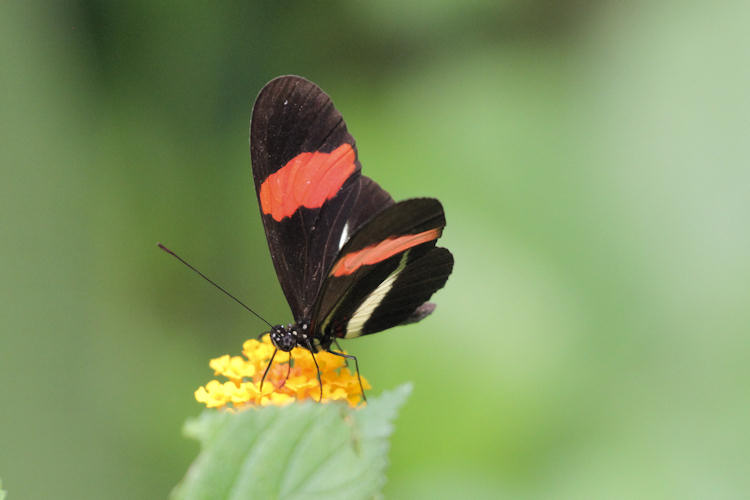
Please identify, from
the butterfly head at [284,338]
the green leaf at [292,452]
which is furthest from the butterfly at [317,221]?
the green leaf at [292,452]

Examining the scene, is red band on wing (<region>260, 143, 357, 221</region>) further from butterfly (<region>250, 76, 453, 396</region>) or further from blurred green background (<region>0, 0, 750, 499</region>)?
blurred green background (<region>0, 0, 750, 499</region>)

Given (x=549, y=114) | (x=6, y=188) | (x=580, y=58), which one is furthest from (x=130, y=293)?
(x=580, y=58)

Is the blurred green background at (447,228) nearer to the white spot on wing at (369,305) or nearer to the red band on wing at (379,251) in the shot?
the white spot on wing at (369,305)

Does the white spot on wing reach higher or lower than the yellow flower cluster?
higher

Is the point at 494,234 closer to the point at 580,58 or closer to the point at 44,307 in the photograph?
the point at 580,58

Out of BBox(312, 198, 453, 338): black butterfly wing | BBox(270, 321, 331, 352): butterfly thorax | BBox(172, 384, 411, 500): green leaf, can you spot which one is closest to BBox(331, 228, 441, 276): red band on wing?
BBox(312, 198, 453, 338): black butterfly wing
